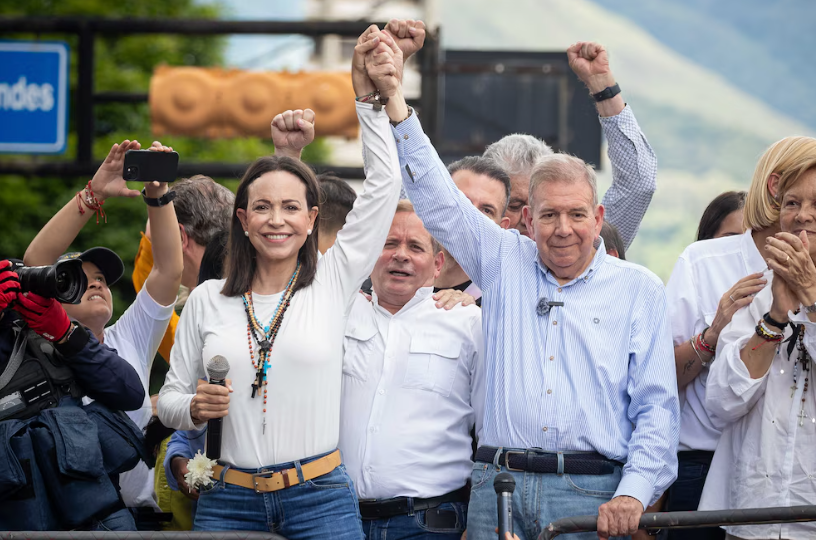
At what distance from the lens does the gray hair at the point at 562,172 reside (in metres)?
3.74

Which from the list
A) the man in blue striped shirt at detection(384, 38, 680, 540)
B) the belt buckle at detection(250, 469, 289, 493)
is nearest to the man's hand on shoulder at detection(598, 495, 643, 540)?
the man in blue striped shirt at detection(384, 38, 680, 540)

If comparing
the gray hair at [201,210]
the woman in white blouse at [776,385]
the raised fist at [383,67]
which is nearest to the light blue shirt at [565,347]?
the raised fist at [383,67]

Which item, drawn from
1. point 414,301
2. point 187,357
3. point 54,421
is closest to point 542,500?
point 414,301

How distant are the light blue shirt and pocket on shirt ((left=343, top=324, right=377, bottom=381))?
1.44 feet

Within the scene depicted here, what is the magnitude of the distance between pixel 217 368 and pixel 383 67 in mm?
1185

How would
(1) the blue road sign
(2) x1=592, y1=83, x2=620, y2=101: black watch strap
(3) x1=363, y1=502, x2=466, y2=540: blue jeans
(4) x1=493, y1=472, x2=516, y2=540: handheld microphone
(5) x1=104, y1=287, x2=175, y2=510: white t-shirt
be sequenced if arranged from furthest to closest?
(1) the blue road sign, (2) x1=592, y1=83, x2=620, y2=101: black watch strap, (5) x1=104, y1=287, x2=175, y2=510: white t-shirt, (3) x1=363, y1=502, x2=466, y2=540: blue jeans, (4) x1=493, y1=472, x2=516, y2=540: handheld microphone

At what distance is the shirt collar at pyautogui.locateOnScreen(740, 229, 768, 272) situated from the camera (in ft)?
13.3

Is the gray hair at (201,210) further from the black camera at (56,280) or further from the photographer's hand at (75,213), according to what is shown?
the black camera at (56,280)

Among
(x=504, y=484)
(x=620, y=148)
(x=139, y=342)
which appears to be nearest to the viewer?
(x=504, y=484)

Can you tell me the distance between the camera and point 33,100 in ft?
28.1

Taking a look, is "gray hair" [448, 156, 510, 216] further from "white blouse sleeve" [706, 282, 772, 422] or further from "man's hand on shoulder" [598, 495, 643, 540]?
"man's hand on shoulder" [598, 495, 643, 540]

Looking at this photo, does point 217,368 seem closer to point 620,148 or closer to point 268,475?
point 268,475

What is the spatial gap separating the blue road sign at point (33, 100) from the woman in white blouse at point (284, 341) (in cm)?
538

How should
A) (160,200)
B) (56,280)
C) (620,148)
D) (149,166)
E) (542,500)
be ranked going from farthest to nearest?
(620,148)
(160,200)
(149,166)
(56,280)
(542,500)
